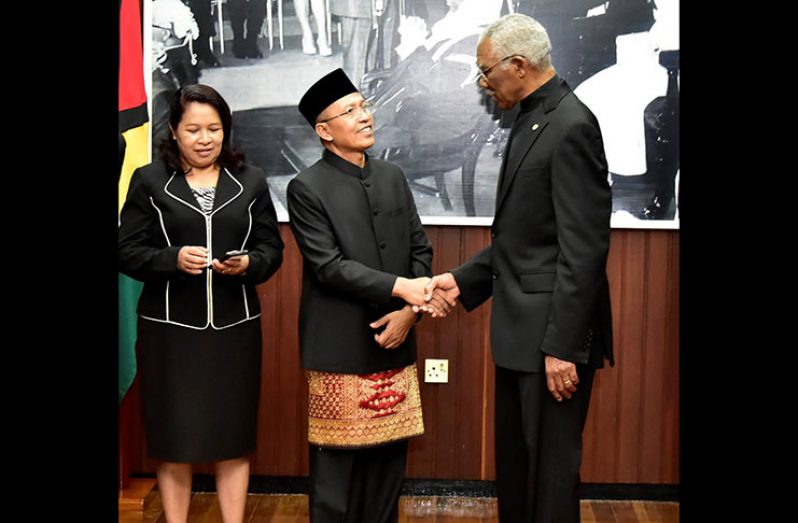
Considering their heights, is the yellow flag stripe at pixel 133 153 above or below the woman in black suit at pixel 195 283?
above

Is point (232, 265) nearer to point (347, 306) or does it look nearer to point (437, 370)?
point (347, 306)

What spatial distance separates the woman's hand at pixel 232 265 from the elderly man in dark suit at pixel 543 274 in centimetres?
76

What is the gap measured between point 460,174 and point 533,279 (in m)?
1.32

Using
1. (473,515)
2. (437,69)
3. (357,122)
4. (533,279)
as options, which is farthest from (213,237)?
(473,515)

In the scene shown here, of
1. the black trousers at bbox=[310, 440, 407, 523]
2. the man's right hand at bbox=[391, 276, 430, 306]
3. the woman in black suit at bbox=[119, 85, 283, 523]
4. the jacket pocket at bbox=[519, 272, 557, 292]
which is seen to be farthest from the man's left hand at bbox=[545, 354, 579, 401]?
the woman in black suit at bbox=[119, 85, 283, 523]

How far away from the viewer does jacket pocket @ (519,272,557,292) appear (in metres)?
2.55

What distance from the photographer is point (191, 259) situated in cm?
287

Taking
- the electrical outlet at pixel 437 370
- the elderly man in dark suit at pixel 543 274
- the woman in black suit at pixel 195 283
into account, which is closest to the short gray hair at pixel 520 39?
the elderly man in dark suit at pixel 543 274

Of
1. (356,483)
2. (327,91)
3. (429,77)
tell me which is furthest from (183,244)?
(429,77)

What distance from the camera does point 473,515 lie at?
12.5ft

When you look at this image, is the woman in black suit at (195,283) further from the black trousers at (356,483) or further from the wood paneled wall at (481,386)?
the wood paneled wall at (481,386)

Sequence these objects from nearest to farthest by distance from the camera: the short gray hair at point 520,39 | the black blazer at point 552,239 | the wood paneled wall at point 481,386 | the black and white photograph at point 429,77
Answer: the black blazer at point 552,239
the short gray hair at point 520,39
the black and white photograph at point 429,77
the wood paneled wall at point 481,386

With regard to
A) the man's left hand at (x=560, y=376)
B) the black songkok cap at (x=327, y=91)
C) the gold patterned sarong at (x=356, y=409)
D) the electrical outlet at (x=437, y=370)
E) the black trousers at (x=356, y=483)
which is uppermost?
the black songkok cap at (x=327, y=91)

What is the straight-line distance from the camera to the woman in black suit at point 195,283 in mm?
2947
